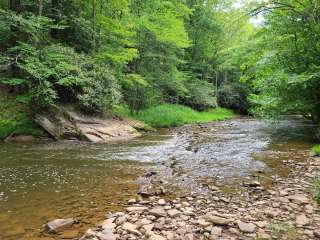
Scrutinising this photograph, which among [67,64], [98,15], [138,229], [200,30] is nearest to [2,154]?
[67,64]

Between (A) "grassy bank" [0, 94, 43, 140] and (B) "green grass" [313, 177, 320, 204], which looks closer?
(B) "green grass" [313, 177, 320, 204]

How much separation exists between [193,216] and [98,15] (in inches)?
628

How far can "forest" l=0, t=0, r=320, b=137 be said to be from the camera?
1241 cm

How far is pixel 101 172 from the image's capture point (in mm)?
8125

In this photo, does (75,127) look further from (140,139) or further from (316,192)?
(316,192)

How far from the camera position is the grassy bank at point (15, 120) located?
13.2 meters

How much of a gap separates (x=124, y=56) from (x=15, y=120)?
22.8ft

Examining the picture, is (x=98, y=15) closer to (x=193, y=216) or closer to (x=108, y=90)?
(x=108, y=90)

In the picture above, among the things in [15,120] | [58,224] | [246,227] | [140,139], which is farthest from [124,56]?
[246,227]

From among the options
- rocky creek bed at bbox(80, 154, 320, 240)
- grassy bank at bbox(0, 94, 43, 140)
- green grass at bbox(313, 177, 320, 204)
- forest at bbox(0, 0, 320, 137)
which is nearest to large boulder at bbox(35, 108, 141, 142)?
grassy bank at bbox(0, 94, 43, 140)

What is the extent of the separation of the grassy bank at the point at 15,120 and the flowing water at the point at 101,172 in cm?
151

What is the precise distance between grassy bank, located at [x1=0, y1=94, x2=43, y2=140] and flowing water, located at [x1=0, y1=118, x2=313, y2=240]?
1.51 meters

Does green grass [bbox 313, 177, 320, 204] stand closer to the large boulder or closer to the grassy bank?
the large boulder

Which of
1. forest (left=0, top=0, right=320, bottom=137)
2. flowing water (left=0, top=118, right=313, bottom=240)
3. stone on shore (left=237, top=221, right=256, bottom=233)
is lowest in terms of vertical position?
flowing water (left=0, top=118, right=313, bottom=240)
